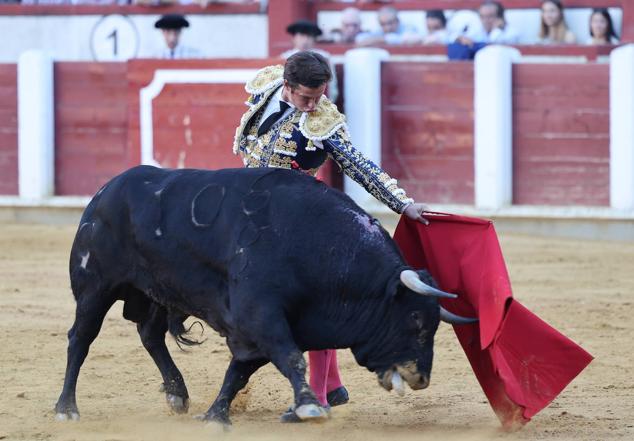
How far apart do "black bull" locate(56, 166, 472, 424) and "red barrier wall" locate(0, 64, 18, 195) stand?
574cm

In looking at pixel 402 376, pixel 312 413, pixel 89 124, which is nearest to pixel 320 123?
pixel 402 376

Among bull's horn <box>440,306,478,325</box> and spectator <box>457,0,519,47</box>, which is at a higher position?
spectator <box>457,0,519,47</box>

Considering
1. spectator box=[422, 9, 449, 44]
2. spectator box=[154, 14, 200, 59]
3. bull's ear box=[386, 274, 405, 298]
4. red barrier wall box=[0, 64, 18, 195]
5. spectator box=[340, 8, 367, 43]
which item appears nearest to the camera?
bull's ear box=[386, 274, 405, 298]

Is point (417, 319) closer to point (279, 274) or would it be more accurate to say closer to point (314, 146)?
point (279, 274)

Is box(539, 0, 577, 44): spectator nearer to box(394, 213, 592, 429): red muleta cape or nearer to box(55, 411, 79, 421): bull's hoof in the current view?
box(394, 213, 592, 429): red muleta cape

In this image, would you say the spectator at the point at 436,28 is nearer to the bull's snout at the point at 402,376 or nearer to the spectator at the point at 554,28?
the spectator at the point at 554,28

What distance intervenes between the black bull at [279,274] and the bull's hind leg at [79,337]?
0.49ft

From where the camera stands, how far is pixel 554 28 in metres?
9.51

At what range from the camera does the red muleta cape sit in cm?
394

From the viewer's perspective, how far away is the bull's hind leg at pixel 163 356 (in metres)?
4.26

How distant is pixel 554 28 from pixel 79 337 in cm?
598

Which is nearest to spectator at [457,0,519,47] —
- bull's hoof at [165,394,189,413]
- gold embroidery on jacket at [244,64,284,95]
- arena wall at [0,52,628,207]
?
arena wall at [0,52,628,207]

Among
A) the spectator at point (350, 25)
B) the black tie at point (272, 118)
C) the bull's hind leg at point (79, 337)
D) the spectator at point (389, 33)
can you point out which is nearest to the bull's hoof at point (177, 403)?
the bull's hind leg at point (79, 337)

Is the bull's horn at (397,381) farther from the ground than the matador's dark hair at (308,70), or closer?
closer
